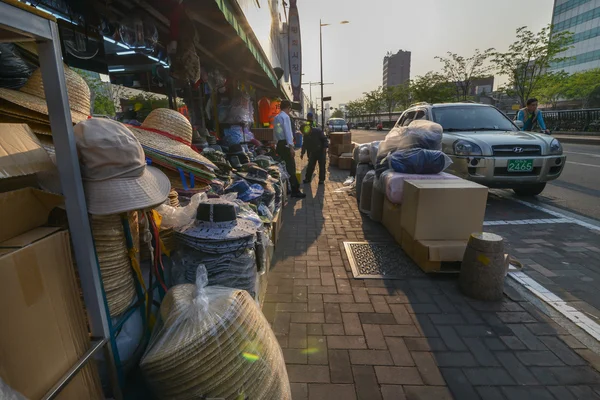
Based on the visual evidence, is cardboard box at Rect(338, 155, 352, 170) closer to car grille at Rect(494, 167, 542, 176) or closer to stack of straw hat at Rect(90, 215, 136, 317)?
car grille at Rect(494, 167, 542, 176)

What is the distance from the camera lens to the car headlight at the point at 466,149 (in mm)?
5672

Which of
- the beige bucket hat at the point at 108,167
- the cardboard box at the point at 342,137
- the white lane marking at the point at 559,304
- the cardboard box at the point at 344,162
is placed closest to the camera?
the beige bucket hat at the point at 108,167

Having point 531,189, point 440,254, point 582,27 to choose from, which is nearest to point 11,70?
point 440,254

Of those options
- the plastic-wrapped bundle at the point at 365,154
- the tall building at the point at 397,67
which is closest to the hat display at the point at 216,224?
the plastic-wrapped bundle at the point at 365,154

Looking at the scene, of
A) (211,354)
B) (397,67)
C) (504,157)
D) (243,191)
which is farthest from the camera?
(397,67)

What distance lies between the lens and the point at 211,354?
1379 mm

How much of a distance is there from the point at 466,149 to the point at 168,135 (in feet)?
17.2

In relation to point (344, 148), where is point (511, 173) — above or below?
below

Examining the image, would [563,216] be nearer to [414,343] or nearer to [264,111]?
[414,343]

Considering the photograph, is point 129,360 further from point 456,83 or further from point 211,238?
point 456,83

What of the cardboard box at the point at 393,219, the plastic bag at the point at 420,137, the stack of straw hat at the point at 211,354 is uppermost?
the plastic bag at the point at 420,137

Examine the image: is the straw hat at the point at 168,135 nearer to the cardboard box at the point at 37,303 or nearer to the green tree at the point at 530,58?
the cardboard box at the point at 37,303

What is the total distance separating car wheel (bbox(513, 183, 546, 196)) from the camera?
20.8 feet

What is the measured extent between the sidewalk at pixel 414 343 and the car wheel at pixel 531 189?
14.2 feet
